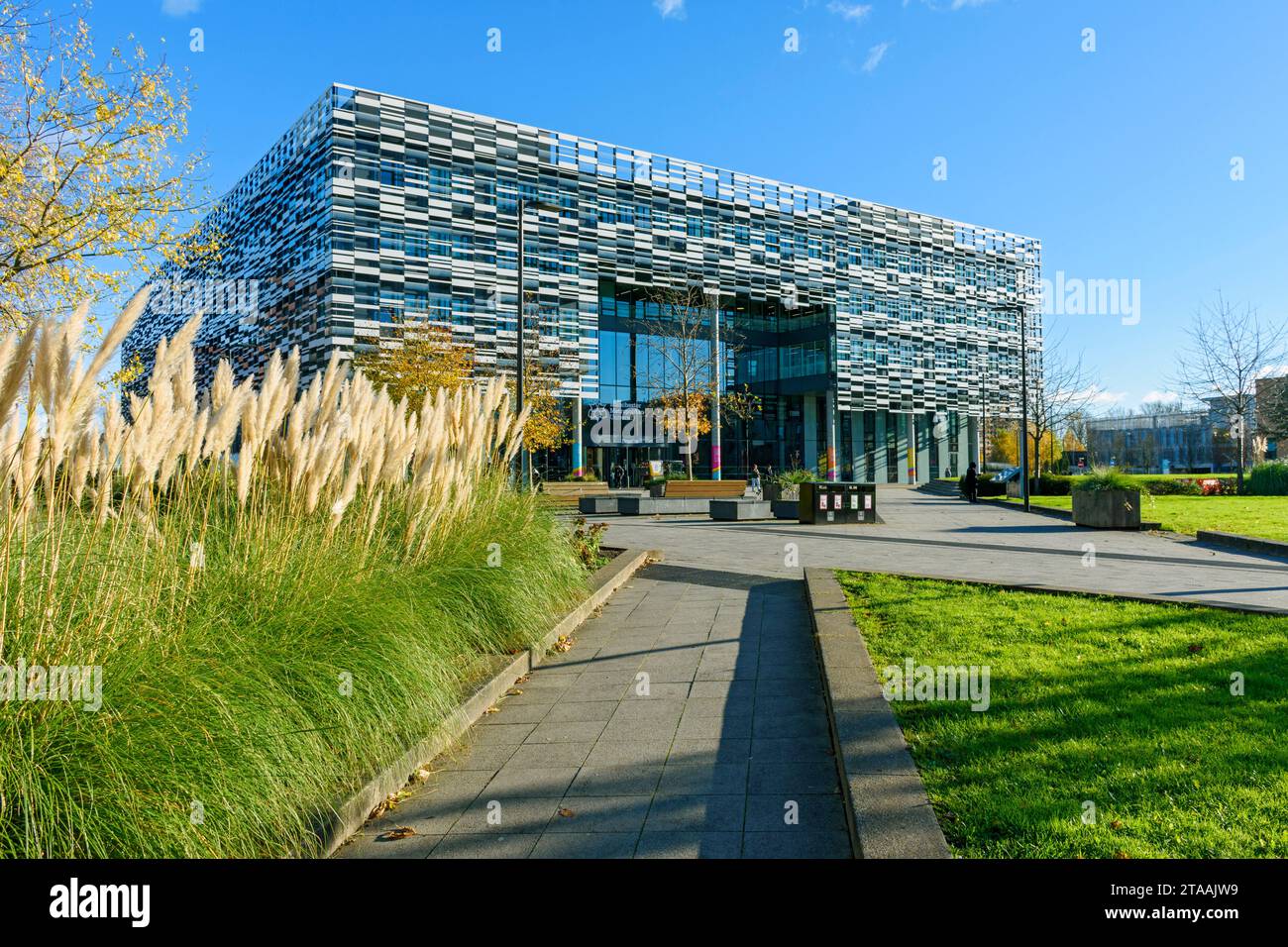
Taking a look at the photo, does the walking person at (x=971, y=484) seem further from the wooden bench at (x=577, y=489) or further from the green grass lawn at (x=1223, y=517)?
the wooden bench at (x=577, y=489)

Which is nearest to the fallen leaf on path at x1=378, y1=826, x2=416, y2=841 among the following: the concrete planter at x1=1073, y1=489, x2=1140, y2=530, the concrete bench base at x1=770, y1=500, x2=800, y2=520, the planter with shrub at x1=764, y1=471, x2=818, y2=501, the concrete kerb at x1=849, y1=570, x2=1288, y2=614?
the concrete kerb at x1=849, y1=570, x2=1288, y2=614

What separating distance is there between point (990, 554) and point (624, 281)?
3965 cm

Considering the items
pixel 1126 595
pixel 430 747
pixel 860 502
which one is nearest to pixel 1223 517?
pixel 860 502

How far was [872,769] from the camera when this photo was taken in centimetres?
343

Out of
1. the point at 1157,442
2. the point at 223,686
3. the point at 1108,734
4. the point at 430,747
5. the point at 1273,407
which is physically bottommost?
the point at 430,747

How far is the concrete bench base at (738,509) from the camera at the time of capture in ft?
70.3

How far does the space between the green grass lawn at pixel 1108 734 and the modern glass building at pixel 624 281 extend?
99.0 feet

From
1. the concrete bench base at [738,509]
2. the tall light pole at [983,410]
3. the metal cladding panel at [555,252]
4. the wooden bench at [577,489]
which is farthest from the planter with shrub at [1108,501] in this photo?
the tall light pole at [983,410]

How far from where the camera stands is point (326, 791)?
10.5 feet

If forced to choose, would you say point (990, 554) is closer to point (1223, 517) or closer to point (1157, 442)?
point (1223, 517)

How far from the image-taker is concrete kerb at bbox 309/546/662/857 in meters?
3.13

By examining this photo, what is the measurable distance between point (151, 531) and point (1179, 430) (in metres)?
119

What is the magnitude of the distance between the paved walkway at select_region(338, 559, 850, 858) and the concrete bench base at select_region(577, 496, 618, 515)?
17255 mm

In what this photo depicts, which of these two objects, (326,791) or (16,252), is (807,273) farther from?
(326,791)
